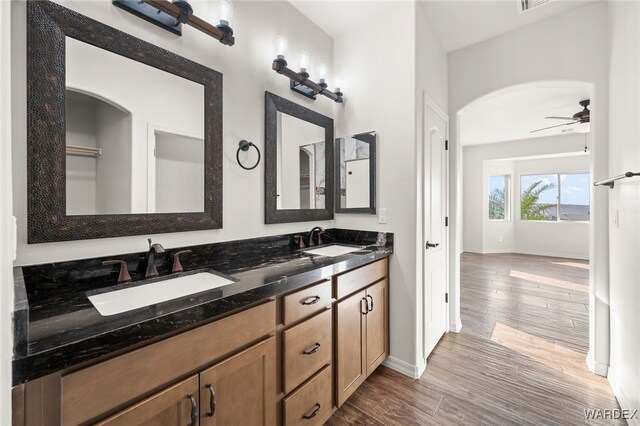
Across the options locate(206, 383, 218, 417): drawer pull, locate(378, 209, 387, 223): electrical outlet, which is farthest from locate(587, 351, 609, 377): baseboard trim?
locate(206, 383, 218, 417): drawer pull

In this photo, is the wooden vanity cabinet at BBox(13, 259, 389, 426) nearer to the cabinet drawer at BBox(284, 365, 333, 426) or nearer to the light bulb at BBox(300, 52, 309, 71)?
the cabinet drawer at BBox(284, 365, 333, 426)

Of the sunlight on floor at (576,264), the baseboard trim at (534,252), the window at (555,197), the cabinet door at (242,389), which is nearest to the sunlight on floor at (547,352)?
the cabinet door at (242,389)

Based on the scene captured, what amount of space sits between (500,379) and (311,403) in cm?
153

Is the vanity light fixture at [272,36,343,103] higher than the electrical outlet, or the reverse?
the vanity light fixture at [272,36,343,103]

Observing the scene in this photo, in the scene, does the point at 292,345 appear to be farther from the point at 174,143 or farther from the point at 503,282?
the point at 503,282

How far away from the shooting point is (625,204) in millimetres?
1710

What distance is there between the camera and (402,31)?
6.97 feet

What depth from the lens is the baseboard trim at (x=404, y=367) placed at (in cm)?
208

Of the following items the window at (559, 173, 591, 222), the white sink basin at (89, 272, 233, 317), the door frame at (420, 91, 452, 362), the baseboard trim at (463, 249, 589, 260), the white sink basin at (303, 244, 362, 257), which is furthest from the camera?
the window at (559, 173, 591, 222)

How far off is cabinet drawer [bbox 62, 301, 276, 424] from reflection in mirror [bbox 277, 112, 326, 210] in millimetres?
1121

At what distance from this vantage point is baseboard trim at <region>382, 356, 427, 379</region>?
6.81 feet

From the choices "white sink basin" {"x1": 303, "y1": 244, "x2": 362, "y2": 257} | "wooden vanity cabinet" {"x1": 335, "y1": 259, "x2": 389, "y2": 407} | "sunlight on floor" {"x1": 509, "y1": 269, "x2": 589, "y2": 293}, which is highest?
"white sink basin" {"x1": 303, "y1": 244, "x2": 362, "y2": 257}

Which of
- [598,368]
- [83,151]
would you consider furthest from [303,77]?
[598,368]

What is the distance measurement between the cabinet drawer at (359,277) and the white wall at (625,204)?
4.59 ft
